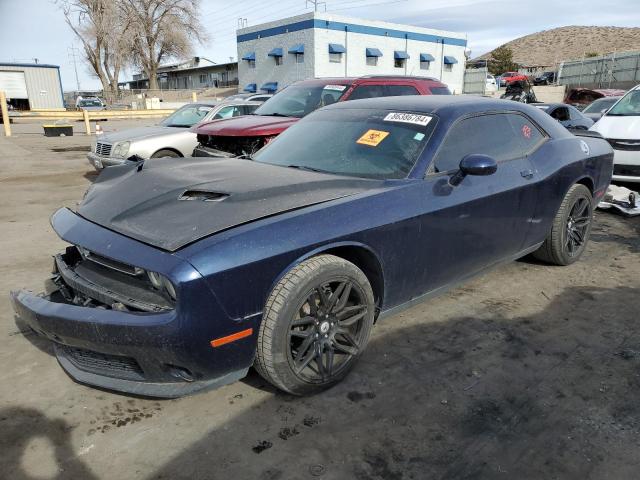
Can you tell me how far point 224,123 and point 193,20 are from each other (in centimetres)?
4853

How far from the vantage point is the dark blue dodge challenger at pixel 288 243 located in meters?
2.24

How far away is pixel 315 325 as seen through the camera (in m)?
2.62

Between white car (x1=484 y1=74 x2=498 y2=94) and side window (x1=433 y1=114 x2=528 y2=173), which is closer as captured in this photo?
side window (x1=433 y1=114 x2=528 y2=173)

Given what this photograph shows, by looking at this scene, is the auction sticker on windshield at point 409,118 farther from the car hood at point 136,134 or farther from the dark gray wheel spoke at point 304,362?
the car hood at point 136,134

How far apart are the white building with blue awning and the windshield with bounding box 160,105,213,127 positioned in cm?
2337

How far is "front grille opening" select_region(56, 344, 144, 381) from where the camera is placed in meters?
2.37

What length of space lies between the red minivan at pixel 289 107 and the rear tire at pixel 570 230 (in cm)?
317

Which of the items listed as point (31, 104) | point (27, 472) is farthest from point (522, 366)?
point (31, 104)

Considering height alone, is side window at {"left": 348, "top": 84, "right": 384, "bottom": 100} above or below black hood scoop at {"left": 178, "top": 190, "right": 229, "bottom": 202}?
above

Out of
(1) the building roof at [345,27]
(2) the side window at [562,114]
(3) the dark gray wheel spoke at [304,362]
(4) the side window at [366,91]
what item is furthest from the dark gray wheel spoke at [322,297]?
(1) the building roof at [345,27]

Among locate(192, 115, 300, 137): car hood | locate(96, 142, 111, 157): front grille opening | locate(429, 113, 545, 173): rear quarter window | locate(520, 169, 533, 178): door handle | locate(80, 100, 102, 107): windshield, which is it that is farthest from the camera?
locate(80, 100, 102, 107): windshield

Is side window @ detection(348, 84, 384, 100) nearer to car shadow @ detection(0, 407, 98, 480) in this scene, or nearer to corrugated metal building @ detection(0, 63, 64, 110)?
car shadow @ detection(0, 407, 98, 480)

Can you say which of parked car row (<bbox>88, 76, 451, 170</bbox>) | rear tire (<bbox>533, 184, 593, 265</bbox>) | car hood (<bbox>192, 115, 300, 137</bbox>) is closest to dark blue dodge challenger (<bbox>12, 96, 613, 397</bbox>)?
rear tire (<bbox>533, 184, 593, 265</bbox>)

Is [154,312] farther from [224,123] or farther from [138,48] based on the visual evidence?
[138,48]
